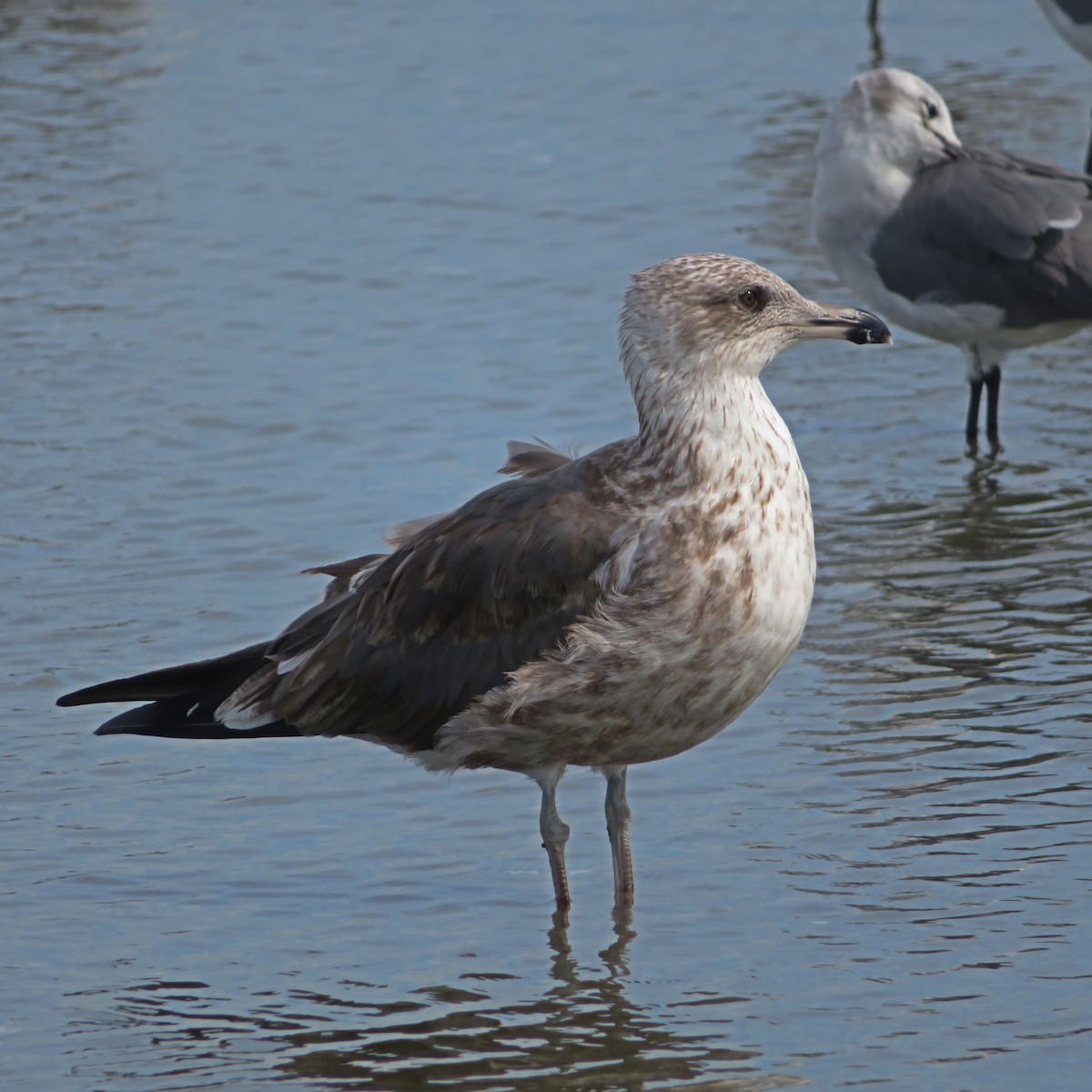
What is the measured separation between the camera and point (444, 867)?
573cm

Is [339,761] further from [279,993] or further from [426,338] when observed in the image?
[426,338]

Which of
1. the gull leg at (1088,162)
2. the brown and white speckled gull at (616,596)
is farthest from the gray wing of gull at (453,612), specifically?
the gull leg at (1088,162)

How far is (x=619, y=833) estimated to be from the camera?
17.8 ft

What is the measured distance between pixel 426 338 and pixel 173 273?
172 centimetres

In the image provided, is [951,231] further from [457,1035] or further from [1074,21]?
[457,1035]

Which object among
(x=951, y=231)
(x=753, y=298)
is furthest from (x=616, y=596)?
(x=951, y=231)

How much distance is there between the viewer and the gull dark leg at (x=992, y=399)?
357 inches

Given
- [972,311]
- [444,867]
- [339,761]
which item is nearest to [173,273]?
[972,311]

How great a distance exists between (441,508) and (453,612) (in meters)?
2.92

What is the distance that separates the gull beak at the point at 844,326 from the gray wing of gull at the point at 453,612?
0.57 metres

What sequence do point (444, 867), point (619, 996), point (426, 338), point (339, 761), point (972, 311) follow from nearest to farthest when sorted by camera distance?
point (619, 996), point (444, 867), point (339, 761), point (972, 311), point (426, 338)

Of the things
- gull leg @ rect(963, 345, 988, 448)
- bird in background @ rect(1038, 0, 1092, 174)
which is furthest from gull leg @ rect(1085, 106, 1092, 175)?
gull leg @ rect(963, 345, 988, 448)

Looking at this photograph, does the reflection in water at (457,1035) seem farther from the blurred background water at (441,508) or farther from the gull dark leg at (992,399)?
the gull dark leg at (992,399)

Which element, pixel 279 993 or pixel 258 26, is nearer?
pixel 279 993
